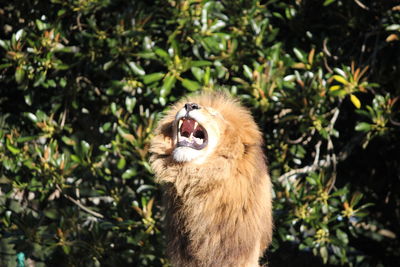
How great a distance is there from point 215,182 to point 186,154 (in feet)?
0.59

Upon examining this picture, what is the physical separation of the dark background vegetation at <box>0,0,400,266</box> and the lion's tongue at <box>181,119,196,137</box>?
1.07 m

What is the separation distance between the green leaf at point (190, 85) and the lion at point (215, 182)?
3.35ft

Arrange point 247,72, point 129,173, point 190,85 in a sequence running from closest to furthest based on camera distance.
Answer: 1. point 190,85
2. point 247,72
3. point 129,173

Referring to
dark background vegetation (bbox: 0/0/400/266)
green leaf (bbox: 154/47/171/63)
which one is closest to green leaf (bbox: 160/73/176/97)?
dark background vegetation (bbox: 0/0/400/266)

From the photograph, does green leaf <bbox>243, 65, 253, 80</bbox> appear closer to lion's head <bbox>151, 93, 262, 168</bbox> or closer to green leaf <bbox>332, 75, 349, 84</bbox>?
green leaf <bbox>332, 75, 349, 84</bbox>

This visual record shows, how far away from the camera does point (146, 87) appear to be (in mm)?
3764

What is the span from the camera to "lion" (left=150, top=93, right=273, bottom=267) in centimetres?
230

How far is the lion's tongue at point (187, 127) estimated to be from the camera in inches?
93.0

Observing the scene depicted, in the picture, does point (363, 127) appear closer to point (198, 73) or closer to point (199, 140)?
point (198, 73)

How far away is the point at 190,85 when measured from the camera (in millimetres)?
3471

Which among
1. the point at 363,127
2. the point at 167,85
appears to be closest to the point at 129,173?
the point at 167,85

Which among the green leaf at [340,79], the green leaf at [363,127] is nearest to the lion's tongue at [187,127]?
the green leaf at [340,79]

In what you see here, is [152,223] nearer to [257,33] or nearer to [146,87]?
[146,87]

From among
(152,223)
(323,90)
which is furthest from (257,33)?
(152,223)
